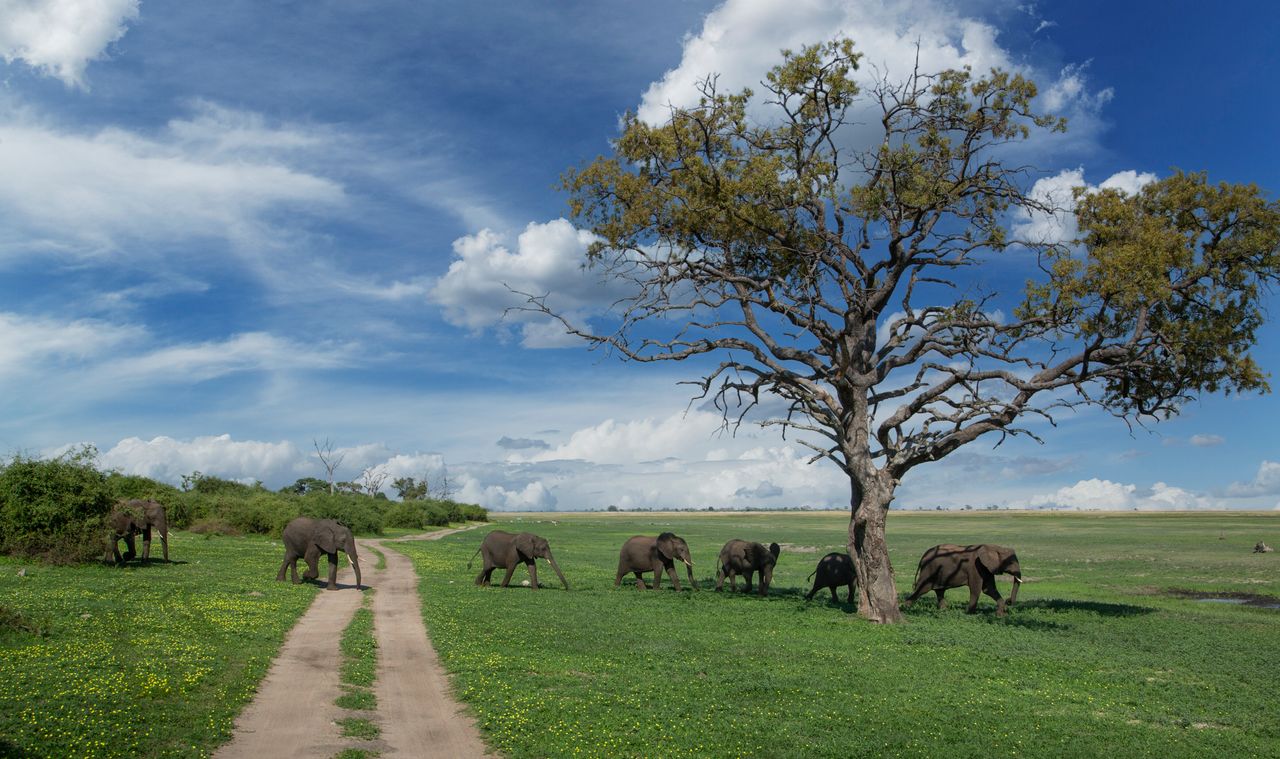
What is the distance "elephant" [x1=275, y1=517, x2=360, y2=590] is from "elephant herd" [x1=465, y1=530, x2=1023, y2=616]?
79cm

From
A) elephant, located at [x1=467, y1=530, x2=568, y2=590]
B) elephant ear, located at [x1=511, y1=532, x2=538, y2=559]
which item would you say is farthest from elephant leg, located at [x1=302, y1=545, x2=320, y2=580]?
elephant ear, located at [x1=511, y1=532, x2=538, y2=559]

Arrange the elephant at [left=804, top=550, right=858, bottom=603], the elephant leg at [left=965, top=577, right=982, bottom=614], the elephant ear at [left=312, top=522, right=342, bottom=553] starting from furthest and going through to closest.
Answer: the elephant at [left=804, top=550, right=858, bottom=603] → the elephant ear at [left=312, top=522, right=342, bottom=553] → the elephant leg at [left=965, top=577, right=982, bottom=614]

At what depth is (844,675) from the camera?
17625mm

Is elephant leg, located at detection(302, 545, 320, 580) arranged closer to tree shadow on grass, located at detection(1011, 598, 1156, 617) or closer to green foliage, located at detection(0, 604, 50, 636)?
green foliage, located at detection(0, 604, 50, 636)

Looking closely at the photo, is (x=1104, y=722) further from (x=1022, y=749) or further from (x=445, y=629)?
(x=445, y=629)

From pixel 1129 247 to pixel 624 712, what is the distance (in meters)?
21.5

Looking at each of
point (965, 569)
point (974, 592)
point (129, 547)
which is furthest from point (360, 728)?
point (965, 569)

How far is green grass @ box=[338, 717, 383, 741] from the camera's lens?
12.4m

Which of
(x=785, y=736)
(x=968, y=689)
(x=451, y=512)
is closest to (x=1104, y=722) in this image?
(x=968, y=689)

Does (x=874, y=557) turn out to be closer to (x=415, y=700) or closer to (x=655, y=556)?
(x=655, y=556)

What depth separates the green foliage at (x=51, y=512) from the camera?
92.9 feet

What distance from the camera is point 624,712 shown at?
13953 millimetres

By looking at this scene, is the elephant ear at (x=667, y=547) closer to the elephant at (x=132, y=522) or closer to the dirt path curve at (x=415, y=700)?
the dirt path curve at (x=415, y=700)

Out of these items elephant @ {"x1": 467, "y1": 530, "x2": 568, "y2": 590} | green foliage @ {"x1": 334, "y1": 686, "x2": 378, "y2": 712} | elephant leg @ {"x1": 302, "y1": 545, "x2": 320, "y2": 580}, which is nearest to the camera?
green foliage @ {"x1": 334, "y1": 686, "x2": 378, "y2": 712}
